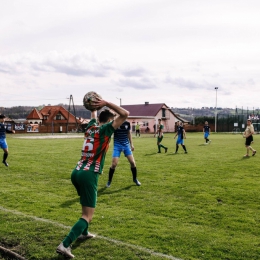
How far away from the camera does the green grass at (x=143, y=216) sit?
17.0ft

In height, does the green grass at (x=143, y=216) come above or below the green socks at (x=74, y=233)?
below

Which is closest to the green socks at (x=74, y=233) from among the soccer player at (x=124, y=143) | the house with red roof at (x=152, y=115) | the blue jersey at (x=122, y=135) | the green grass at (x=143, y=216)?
the green grass at (x=143, y=216)

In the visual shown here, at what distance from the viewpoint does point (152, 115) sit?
8219 centimetres

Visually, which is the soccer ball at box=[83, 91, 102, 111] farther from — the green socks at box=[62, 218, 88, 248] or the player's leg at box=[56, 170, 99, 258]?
the green socks at box=[62, 218, 88, 248]

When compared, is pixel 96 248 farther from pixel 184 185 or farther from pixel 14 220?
pixel 184 185

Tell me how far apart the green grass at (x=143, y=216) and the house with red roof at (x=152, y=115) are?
6763 centimetres

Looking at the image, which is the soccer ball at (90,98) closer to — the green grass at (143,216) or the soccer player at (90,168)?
the soccer player at (90,168)

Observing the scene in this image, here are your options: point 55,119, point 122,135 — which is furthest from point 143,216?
point 55,119

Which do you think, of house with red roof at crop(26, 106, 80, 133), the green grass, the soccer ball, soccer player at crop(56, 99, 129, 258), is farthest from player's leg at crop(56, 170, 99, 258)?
house with red roof at crop(26, 106, 80, 133)

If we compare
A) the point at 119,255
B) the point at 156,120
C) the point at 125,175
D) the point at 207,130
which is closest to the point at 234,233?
the point at 119,255

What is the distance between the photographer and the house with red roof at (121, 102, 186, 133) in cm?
8000

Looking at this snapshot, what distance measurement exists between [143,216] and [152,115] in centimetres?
7553

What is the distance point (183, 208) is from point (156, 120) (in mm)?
74333

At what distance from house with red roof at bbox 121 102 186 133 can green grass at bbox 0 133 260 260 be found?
67.6 meters
